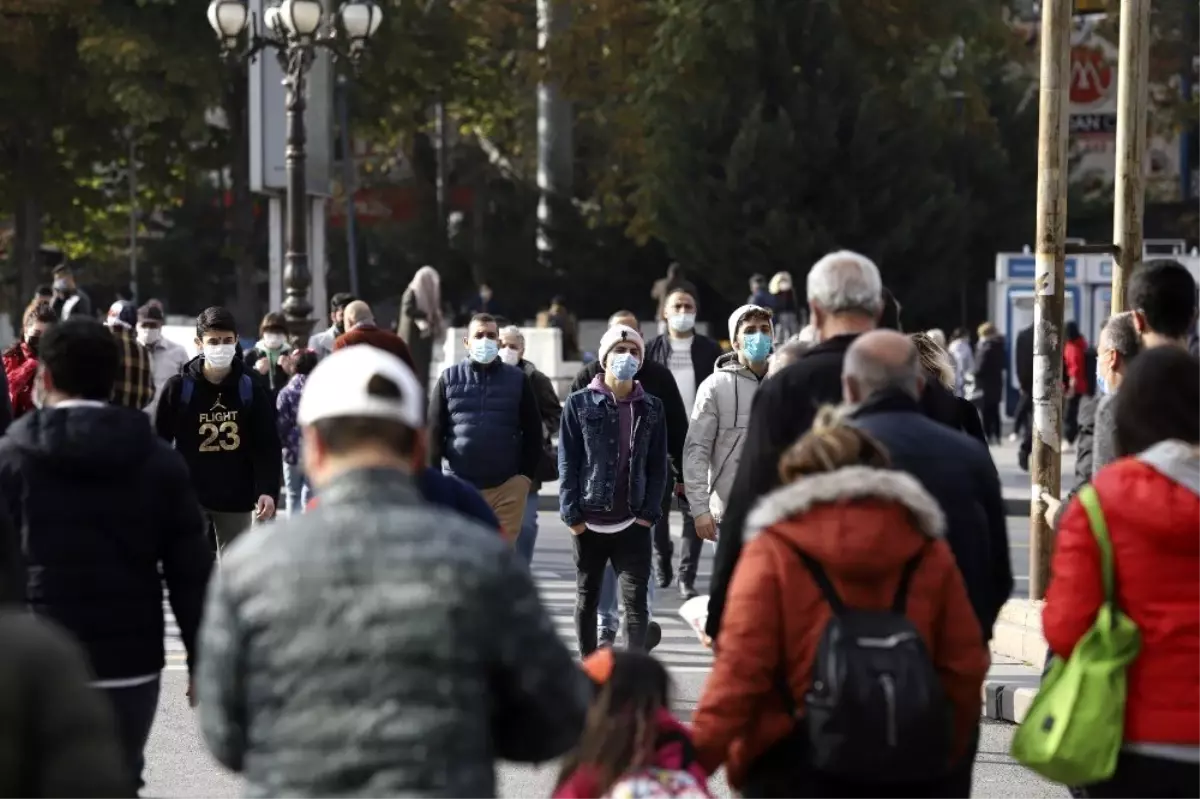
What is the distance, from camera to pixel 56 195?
41.2 meters

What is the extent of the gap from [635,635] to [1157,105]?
120 ft

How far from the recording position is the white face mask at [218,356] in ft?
36.8

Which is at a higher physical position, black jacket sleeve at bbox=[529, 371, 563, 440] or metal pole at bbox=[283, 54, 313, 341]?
metal pole at bbox=[283, 54, 313, 341]

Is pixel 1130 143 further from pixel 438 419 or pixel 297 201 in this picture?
pixel 297 201

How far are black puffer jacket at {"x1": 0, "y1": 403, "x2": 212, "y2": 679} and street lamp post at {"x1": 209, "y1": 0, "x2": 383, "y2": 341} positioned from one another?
55.7 ft

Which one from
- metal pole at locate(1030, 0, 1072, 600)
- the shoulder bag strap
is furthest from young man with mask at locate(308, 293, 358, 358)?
the shoulder bag strap

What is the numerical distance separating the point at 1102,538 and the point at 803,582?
790mm

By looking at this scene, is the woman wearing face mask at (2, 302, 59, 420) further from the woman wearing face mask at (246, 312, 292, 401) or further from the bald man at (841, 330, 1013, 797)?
the bald man at (841, 330, 1013, 797)

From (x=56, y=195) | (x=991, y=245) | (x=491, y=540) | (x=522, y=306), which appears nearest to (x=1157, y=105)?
(x=991, y=245)

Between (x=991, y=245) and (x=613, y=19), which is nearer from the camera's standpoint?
(x=613, y=19)

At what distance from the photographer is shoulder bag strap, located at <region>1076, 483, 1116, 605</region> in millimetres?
5238

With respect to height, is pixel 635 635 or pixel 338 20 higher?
pixel 338 20

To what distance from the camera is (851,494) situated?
15.9 feet

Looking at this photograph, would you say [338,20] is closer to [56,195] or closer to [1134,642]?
[56,195]
